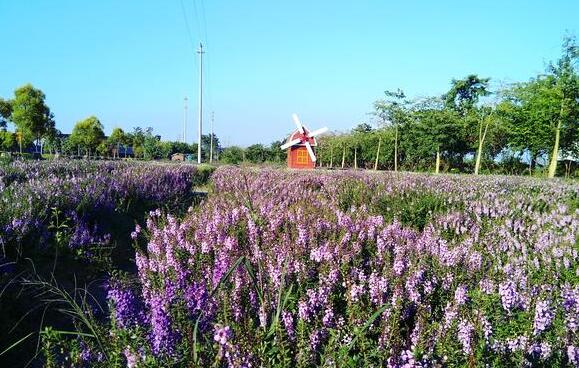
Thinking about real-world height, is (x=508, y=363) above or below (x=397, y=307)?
below

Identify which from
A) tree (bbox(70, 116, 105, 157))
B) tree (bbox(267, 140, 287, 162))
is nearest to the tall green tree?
tree (bbox(267, 140, 287, 162))

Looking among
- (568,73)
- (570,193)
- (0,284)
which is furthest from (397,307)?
(568,73)

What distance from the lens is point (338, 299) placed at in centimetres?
319

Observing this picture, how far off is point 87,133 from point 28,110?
2127cm

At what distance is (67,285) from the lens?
507 centimetres

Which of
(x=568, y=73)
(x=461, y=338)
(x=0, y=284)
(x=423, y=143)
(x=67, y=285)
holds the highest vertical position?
(x=568, y=73)

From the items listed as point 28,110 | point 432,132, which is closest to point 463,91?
point 432,132

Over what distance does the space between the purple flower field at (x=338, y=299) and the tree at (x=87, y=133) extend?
65530 millimetres

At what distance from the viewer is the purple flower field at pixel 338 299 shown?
2157 millimetres

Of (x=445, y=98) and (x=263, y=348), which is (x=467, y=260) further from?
(x=445, y=98)

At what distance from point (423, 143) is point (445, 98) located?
12.5 m

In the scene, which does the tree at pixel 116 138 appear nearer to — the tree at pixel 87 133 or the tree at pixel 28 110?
the tree at pixel 87 133

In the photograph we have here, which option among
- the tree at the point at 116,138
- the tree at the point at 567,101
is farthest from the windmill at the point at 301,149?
the tree at the point at 116,138

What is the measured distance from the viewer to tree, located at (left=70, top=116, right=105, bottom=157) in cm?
6450
